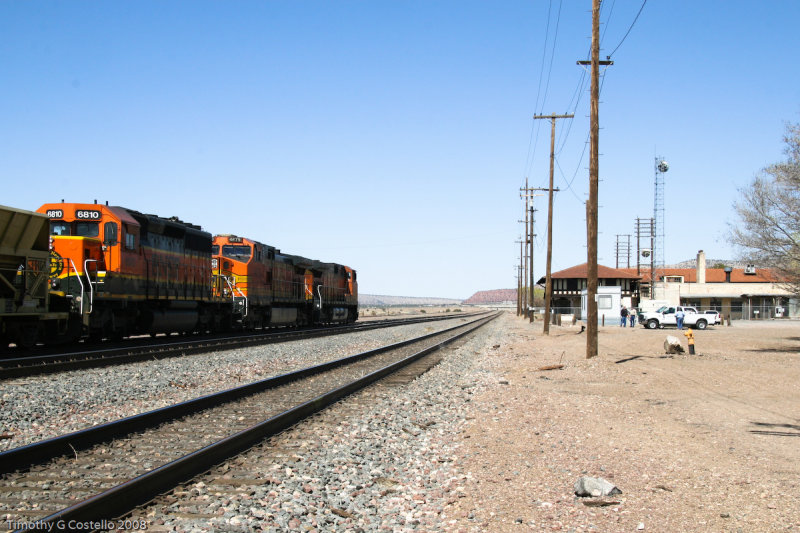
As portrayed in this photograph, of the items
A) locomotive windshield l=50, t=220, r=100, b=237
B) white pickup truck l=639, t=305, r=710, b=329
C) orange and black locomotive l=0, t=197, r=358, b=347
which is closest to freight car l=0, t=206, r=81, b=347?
orange and black locomotive l=0, t=197, r=358, b=347

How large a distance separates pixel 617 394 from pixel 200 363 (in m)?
9.95

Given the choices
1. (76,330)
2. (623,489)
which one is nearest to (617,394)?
(623,489)

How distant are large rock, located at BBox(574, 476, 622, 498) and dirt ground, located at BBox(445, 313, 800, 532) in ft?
0.39

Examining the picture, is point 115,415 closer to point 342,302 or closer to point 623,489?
point 623,489

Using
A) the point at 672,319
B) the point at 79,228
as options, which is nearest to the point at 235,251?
the point at 79,228

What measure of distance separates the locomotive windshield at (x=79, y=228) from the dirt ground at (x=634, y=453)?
41.4 ft

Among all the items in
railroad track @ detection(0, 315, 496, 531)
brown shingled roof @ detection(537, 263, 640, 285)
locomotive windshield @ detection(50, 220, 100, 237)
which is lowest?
railroad track @ detection(0, 315, 496, 531)

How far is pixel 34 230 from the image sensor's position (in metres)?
16.3

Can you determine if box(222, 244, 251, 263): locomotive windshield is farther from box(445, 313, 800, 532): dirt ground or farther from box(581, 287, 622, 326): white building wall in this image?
box(581, 287, 622, 326): white building wall

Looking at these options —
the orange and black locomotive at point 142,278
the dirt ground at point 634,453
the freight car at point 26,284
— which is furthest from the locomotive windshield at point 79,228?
the dirt ground at point 634,453

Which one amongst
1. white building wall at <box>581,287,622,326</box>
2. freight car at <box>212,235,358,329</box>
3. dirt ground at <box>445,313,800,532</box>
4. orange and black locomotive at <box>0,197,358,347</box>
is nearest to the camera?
dirt ground at <box>445,313,800,532</box>

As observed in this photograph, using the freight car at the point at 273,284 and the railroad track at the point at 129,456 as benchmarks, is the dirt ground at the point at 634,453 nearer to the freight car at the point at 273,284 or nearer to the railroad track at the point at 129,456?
the railroad track at the point at 129,456

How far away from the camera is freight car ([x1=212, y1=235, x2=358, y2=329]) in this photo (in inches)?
1164

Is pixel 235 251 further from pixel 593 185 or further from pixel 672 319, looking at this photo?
pixel 672 319
